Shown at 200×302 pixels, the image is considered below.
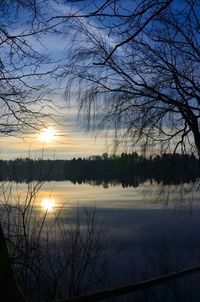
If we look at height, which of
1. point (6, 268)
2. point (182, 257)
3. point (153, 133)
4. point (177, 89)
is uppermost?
point (177, 89)

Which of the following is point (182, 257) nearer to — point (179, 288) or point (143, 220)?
point (179, 288)

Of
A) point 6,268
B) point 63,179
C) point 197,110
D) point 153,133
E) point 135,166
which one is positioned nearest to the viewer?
point 6,268

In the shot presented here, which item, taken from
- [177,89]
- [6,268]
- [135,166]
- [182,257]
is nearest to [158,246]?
[182,257]

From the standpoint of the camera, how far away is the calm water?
23.4 feet

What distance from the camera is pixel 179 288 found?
7238 mm

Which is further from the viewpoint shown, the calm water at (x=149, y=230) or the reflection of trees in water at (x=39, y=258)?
the calm water at (x=149, y=230)

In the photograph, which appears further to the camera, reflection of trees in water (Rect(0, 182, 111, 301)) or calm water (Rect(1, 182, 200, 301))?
calm water (Rect(1, 182, 200, 301))

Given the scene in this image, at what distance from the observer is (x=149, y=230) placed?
58.2 feet

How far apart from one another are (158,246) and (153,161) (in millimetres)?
7980

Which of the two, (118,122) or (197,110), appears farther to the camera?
(118,122)

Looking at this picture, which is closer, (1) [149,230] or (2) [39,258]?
(2) [39,258]

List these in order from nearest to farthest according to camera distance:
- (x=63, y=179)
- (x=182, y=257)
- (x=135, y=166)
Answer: (x=135, y=166) → (x=182, y=257) → (x=63, y=179)

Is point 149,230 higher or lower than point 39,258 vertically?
lower

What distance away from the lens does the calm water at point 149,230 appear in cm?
712
